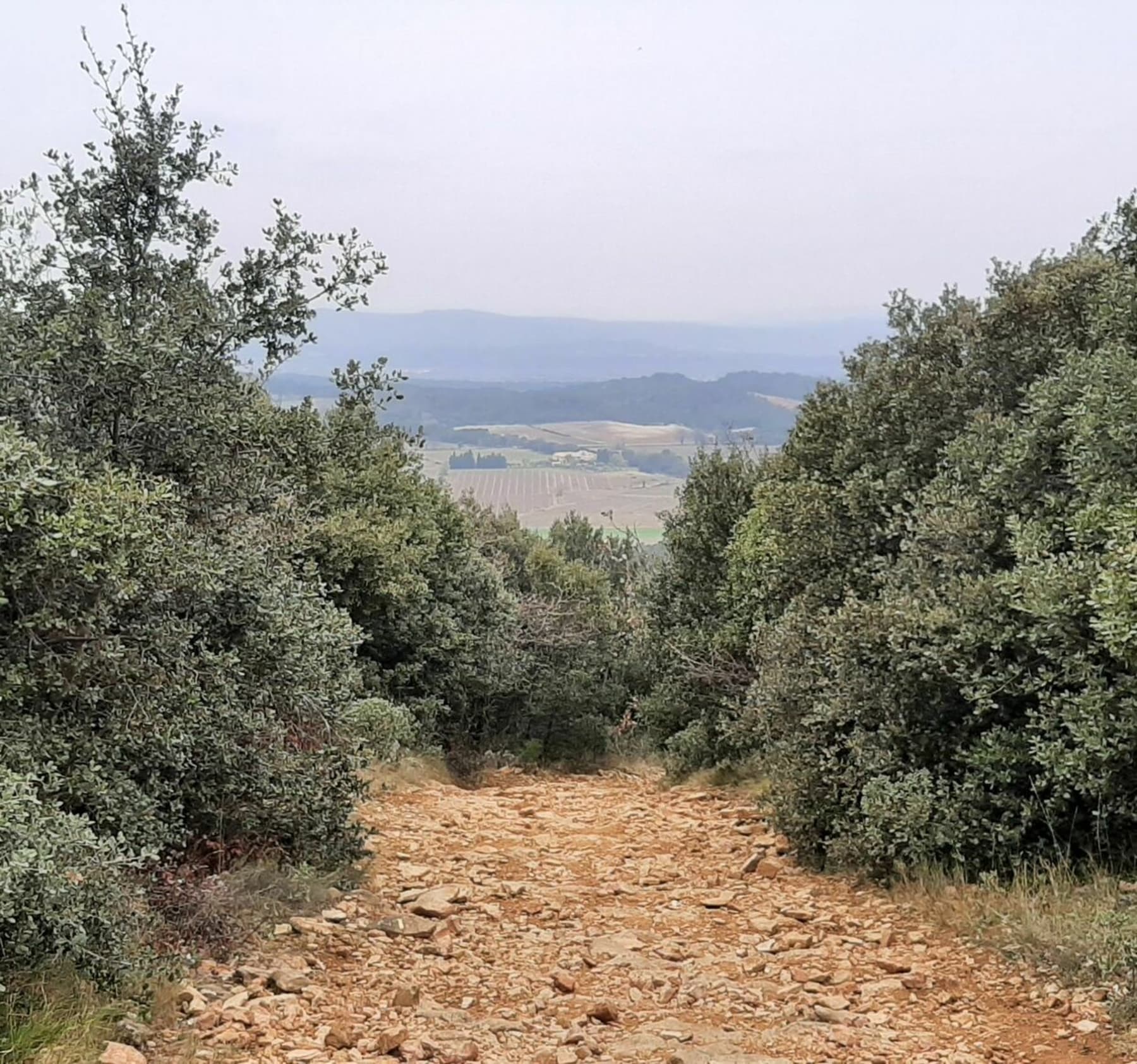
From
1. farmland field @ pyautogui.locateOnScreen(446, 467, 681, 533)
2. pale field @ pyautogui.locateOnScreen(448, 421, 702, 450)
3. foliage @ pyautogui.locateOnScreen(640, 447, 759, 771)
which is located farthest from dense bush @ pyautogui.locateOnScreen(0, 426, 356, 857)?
pale field @ pyautogui.locateOnScreen(448, 421, 702, 450)

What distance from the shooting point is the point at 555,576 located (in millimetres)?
24594

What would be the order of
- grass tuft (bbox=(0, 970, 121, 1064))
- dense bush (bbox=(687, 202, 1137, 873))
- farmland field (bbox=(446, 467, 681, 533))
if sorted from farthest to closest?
farmland field (bbox=(446, 467, 681, 533)), dense bush (bbox=(687, 202, 1137, 873)), grass tuft (bbox=(0, 970, 121, 1064))

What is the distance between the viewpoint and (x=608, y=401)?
278 feet

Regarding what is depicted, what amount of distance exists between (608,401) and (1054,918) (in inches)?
3169

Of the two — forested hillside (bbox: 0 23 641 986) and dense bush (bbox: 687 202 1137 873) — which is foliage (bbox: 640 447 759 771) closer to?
dense bush (bbox: 687 202 1137 873)

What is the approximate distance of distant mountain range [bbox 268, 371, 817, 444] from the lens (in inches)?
2539

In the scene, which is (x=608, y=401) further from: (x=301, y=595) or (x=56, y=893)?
(x=56, y=893)

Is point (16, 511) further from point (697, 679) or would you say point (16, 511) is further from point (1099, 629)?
point (697, 679)

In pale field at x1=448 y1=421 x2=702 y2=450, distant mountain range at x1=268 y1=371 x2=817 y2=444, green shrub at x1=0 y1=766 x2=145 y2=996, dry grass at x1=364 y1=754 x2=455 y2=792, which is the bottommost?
dry grass at x1=364 y1=754 x2=455 y2=792

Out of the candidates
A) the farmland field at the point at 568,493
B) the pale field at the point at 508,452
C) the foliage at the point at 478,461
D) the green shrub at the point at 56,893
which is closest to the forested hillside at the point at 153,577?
the green shrub at the point at 56,893

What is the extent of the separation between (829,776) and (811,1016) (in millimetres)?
2898

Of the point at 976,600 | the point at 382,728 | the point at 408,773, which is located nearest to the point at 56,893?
the point at 976,600

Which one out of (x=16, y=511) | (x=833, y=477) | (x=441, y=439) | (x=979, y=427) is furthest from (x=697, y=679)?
(x=441, y=439)

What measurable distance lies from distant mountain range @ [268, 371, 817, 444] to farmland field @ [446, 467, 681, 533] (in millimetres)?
4763
